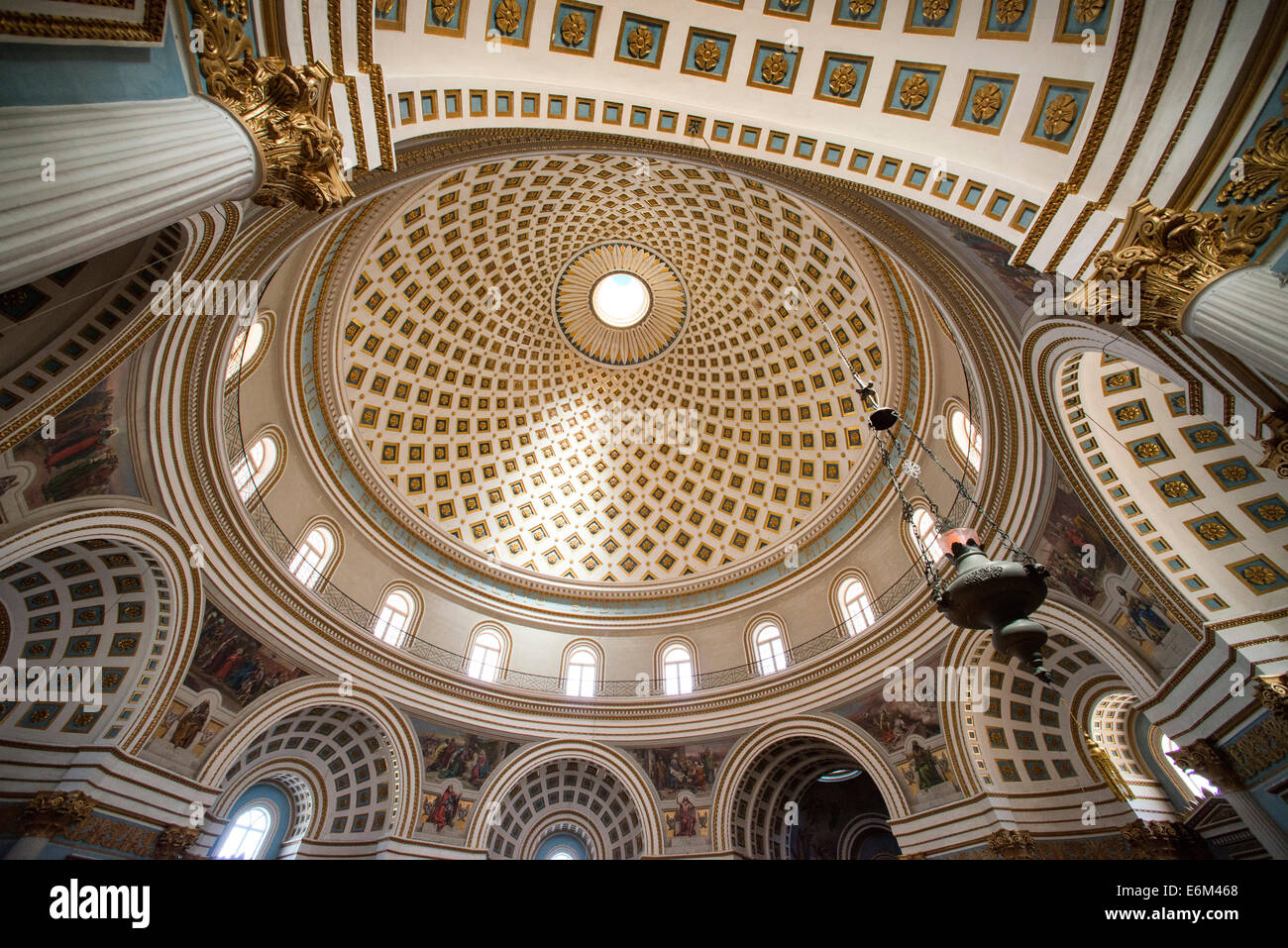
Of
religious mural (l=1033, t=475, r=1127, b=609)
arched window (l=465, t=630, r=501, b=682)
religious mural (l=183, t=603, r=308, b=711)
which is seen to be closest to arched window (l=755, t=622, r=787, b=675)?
arched window (l=465, t=630, r=501, b=682)

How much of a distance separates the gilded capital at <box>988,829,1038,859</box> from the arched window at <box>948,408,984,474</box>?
8.13 m

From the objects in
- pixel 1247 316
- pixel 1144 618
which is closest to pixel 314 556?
pixel 1247 316

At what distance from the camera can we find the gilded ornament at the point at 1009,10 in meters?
6.86

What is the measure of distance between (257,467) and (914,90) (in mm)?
16700

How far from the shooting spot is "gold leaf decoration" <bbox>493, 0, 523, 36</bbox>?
775cm

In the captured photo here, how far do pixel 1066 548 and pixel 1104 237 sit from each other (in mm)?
6695

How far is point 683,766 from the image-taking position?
714 inches

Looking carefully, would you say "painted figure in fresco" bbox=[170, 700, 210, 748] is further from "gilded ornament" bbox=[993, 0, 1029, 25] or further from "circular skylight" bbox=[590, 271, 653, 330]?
"circular skylight" bbox=[590, 271, 653, 330]

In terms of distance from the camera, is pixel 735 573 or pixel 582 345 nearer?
pixel 735 573

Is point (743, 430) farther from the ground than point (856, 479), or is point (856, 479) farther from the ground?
point (743, 430)

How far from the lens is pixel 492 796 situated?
55.7ft

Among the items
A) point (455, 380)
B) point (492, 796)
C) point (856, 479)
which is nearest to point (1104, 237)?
point (856, 479)

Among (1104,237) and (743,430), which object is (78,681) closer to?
(1104,237)
